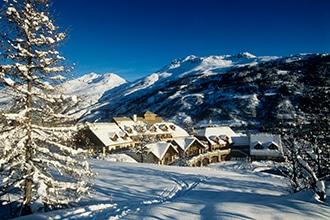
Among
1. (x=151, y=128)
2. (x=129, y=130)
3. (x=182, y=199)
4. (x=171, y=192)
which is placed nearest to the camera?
(x=182, y=199)

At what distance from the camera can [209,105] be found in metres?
150

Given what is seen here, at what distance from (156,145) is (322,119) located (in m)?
31.3

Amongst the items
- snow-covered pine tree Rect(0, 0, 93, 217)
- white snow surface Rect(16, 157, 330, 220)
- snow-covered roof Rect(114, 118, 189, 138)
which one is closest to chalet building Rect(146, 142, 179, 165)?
snow-covered roof Rect(114, 118, 189, 138)

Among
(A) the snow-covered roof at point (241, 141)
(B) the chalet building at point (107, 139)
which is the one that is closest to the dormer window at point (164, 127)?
(B) the chalet building at point (107, 139)

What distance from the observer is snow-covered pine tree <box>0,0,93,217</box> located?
8715 millimetres

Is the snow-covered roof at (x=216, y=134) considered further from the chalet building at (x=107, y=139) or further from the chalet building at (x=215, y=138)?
the chalet building at (x=107, y=139)

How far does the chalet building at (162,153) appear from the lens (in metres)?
40.5

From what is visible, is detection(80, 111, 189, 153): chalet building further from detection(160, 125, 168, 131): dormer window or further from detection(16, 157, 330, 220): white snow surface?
detection(16, 157, 330, 220): white snow surface

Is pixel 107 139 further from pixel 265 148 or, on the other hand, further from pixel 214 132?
pixel 265 148

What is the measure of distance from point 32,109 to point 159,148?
33.4 metres

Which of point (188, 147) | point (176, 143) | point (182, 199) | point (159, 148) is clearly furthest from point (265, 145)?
point (182, 199)

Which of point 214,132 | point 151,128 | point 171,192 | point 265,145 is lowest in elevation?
point 171,192

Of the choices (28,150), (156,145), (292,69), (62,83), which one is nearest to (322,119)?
(62,83)

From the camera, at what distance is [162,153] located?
40.9 meters
